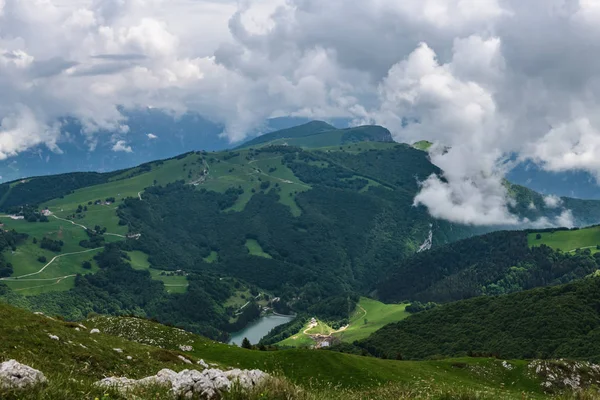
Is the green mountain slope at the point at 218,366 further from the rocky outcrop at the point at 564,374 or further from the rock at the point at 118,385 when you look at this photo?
the rock at the point at 118,385

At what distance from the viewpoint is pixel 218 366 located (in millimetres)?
59625

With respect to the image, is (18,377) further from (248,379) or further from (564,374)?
(564,374)

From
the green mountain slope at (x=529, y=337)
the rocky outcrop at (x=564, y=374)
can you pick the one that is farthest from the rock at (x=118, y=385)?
the green mountain slope at (x=529, y=337)

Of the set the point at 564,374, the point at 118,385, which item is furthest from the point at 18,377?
the point at 564,374

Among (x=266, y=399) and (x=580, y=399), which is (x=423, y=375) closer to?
(x=580, y=399)

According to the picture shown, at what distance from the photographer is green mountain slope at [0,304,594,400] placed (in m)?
19.7

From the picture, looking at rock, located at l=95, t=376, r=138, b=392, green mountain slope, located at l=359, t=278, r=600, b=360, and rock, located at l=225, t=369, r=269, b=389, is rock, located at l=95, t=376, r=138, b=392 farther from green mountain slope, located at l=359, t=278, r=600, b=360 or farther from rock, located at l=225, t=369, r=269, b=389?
green mountain slope, located at l=359, t=278, r=600, b=360

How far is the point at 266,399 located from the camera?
701 inches

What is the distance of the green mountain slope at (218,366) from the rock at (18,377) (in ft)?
1.77

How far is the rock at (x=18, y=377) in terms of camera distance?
1733 centimetres

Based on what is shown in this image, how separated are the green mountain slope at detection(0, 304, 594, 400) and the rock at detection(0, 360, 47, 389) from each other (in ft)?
1.77

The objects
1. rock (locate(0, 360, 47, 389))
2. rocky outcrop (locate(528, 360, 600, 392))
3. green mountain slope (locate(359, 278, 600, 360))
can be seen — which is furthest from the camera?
green mountain slope (locate(359, 278, 600, 360))

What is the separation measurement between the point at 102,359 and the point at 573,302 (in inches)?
7796

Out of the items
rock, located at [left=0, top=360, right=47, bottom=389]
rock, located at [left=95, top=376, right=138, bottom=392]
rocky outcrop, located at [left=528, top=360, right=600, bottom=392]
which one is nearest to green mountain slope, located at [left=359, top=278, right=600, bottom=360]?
rocky outcrop, located at [left=528, top=360, right=600, bottom=392]
